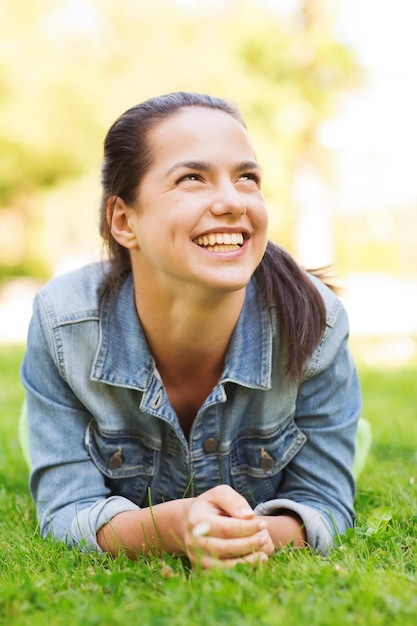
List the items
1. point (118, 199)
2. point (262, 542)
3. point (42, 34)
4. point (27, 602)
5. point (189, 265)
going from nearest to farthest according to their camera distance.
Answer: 1. point (27, 602)
2. point (262, 542)
3. point (189, 265)
4. point (118, 199)
5. point (42, 34)

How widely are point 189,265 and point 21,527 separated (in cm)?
111

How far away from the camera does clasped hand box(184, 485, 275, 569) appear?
2.08 metres

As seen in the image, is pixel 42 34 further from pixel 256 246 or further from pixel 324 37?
pixel 256 246

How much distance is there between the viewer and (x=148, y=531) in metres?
2.35

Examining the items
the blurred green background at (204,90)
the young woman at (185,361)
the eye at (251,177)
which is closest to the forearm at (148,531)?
the young woman at (185,361)

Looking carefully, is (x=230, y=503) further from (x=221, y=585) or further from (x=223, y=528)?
(x=221, y=585)

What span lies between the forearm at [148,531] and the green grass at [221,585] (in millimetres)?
51

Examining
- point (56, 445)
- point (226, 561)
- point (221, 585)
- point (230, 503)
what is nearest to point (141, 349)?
point (56, 445)

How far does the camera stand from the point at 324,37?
13.7m

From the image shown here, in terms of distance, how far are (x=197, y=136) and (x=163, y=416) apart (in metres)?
0.90

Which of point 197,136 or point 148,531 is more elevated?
point 197,136

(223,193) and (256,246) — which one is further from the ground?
(223,193)

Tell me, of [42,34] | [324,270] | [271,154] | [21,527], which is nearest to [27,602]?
[21,527]

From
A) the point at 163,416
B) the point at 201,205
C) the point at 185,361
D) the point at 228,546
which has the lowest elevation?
the point at 228,546
